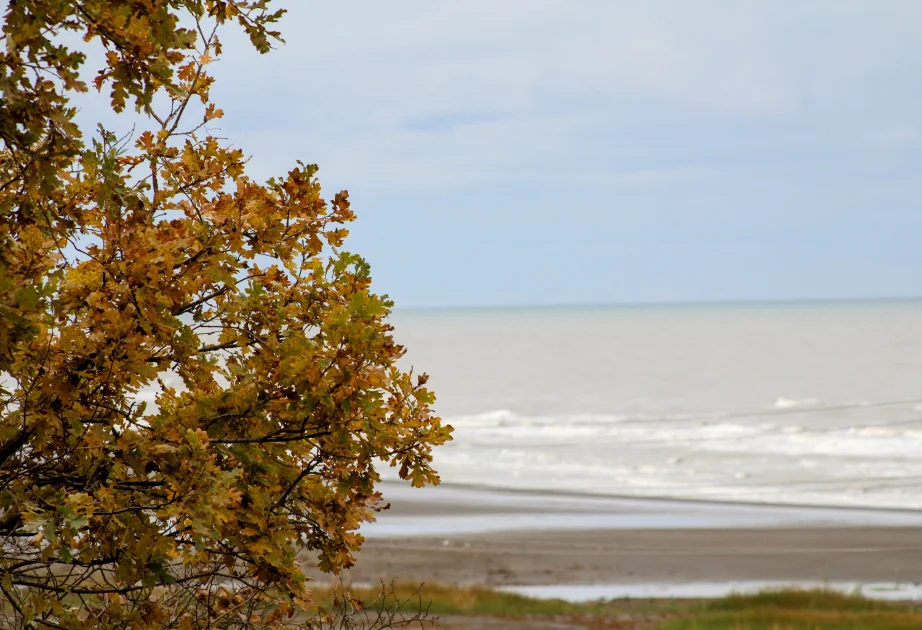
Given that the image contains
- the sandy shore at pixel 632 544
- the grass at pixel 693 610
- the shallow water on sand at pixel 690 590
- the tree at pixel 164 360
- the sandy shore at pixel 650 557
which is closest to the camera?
the tree at pixel 164 360

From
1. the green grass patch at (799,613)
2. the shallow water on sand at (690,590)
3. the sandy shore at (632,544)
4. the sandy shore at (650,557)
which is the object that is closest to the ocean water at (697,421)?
the sandy shore at (632,544)

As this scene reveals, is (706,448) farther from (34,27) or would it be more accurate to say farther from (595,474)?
(34,27)

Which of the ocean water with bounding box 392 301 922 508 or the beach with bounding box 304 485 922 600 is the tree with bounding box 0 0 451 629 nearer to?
the beach with bounding box 304 485 922 600

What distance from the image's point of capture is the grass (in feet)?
52.9

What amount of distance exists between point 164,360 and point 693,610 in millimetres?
16201

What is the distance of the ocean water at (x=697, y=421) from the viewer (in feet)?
119

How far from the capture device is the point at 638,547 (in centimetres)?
2588

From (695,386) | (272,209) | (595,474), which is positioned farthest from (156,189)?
(695,386)

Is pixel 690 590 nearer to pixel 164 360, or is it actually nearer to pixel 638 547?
pixel 638 547

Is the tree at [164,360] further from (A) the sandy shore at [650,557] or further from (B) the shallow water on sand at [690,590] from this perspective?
(A) the sandy shore at [650,557]

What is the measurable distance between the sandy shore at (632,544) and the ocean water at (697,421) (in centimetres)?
290

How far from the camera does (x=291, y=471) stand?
3883 millimetres

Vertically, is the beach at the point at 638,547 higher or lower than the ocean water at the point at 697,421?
lower

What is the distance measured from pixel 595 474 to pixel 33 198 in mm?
36250
